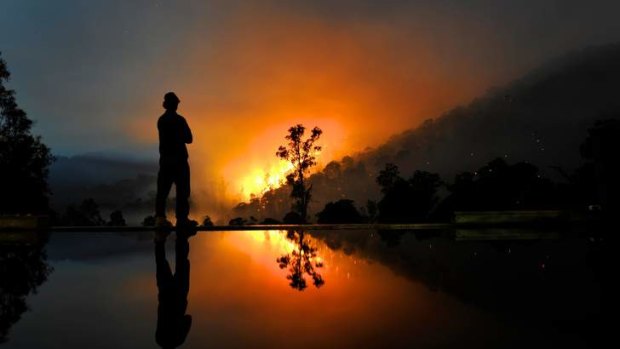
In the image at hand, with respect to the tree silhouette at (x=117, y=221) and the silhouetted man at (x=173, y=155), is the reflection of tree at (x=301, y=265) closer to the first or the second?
the silhouetted man at (x=173, y=155)

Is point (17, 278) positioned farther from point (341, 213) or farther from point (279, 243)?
point (341, 213)

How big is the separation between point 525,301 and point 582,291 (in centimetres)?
51

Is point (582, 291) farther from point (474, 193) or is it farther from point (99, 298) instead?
point (474, 193)

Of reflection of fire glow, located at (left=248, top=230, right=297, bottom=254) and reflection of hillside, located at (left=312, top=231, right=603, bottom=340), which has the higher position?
reflection of fire glow, located at (left=248, top=230, right=297, bottom=254)

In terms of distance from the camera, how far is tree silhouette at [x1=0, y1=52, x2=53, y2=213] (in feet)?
82.0

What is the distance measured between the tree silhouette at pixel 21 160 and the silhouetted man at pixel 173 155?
19.6 metres

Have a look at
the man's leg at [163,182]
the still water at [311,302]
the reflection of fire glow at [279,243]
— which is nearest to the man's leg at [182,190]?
the man's leg at [163,182]

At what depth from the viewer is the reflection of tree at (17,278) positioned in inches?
105

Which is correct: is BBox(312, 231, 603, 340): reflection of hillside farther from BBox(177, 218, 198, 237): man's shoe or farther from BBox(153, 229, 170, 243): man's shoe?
BBox(153, 229, 170, 243): man's shoe

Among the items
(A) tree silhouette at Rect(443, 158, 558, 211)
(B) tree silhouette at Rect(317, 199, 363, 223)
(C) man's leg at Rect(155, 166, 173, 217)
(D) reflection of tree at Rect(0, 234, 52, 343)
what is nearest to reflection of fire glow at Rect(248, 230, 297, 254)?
(C) man's leg at Rect(155, 166, 173, 217)

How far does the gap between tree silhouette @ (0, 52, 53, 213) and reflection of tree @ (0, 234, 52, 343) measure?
2095 cm

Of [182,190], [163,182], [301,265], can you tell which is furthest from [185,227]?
[301,265]

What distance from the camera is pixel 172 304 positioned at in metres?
2.90

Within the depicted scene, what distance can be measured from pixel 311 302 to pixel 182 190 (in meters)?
6.52
